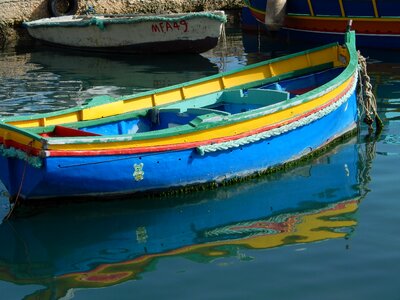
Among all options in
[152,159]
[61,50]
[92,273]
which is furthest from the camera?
[61,50]

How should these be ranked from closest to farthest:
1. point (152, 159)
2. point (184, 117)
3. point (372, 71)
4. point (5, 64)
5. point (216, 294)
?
point (216, 294)
point (152, 159)
point (184, 117)
point (372, 71)
point (5, 64)

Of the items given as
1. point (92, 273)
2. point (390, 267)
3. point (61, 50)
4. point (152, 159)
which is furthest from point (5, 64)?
point (390, 267)

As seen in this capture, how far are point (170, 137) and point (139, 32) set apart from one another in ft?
31.3

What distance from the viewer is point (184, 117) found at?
8.36m

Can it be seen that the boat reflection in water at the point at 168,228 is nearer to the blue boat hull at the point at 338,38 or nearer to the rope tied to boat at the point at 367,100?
the rope tied to boat at the point at 367,100

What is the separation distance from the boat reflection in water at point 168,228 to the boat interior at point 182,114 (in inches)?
30.3

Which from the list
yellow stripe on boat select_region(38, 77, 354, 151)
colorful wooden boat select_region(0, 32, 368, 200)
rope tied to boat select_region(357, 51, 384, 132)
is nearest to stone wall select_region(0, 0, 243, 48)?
colorful wooden boat select_region(0, 32, 368, 200)

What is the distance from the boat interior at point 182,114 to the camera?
24.3 feet

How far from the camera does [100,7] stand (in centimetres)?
1972

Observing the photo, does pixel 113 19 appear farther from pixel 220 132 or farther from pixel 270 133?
pixel 220 132

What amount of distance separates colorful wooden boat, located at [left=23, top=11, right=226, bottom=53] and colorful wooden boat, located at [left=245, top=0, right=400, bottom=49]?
2.57m

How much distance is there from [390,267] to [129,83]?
29.1ft

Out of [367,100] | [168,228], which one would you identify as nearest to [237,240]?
[168,228]

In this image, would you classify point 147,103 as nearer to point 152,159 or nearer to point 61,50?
point 152,159
